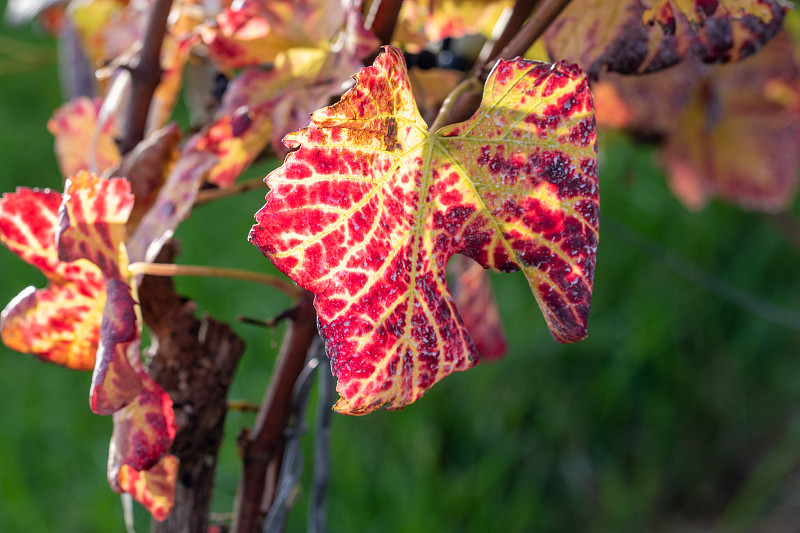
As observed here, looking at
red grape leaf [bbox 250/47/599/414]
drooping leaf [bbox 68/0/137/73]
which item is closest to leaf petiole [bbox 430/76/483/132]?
red grape leaf [bbox 250/47/599/414]

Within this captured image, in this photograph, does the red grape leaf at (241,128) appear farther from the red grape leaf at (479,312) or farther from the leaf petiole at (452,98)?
the red grape leaf at (479,312)

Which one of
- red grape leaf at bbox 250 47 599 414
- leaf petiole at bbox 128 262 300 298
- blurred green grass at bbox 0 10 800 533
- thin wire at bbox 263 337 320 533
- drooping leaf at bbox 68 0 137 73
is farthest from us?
blurred green grass at bbox 0 10 800 533

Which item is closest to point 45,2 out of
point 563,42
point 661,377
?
point 563,42

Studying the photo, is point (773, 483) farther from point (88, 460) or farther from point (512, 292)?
point (88, 460)

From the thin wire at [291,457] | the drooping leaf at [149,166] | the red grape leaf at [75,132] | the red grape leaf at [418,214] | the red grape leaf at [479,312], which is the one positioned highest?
the red grape leaf at [418,214]

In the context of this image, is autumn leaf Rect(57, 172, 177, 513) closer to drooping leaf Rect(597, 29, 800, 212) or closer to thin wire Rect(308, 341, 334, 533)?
thin wire Rect(308, 341, 334, 533)

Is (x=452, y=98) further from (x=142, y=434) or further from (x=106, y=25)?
(x=106, y=25)

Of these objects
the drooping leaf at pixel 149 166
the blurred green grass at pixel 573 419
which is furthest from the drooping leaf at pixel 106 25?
the blurred green grass at pixel 573 419
